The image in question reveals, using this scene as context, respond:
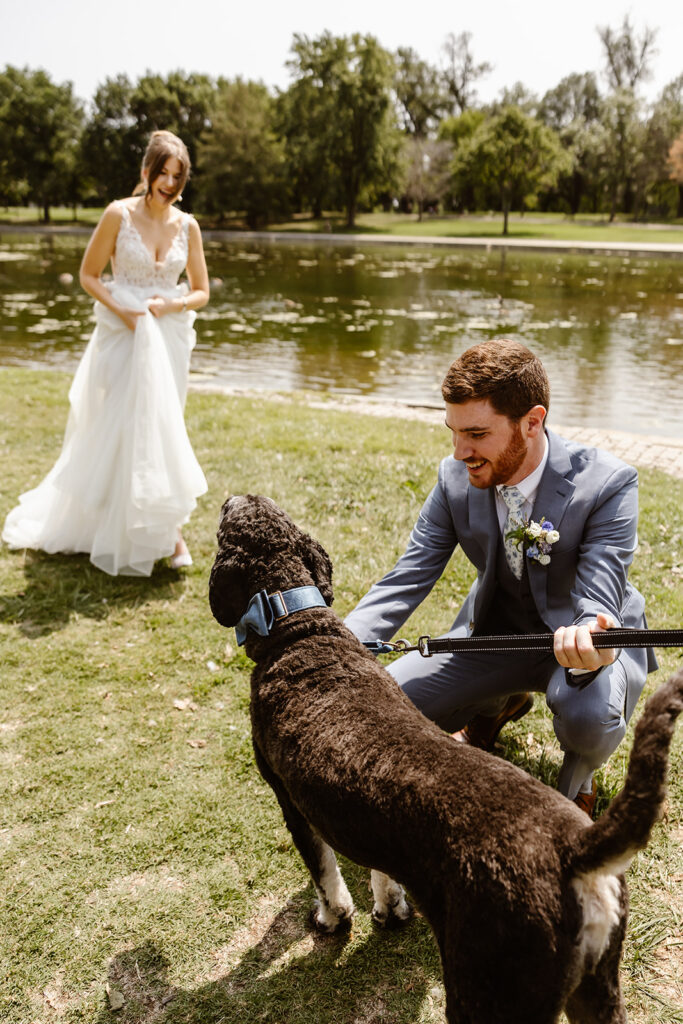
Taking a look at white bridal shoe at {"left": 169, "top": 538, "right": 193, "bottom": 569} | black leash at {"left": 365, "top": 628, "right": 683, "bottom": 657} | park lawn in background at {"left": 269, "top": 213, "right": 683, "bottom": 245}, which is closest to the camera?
black leash at {"left": 365, "top": 628, "right": 683, "bottom": 657}

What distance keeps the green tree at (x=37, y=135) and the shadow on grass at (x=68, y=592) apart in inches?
2811

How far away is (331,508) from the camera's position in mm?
6824

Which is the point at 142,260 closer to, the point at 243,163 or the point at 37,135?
the point at 243,163

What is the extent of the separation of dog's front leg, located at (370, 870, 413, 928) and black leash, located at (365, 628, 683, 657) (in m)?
0.95

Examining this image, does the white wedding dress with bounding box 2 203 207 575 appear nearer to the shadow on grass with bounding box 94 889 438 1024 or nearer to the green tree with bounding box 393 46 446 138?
the shadow on grass with bounding box 94 889 438 1024

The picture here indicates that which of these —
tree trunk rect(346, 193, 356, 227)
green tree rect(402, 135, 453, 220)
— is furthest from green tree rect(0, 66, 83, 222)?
green tree rect(402, 135, 453, 220)

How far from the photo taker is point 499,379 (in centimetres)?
287

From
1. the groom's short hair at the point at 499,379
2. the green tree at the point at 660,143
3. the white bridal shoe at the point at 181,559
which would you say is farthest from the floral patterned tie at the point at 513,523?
the green tree at the point at 660,143

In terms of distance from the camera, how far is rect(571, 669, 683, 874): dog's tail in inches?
68.4

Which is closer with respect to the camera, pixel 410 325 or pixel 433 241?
pixel 410 325

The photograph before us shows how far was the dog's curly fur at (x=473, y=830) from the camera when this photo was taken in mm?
1792

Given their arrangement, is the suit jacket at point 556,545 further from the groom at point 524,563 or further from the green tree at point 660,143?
the green tree at point 660,143

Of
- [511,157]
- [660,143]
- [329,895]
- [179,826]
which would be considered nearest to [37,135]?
[511,157]

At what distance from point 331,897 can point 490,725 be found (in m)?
1.46
